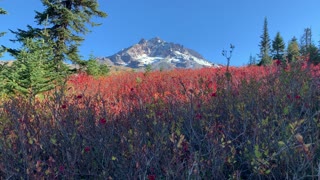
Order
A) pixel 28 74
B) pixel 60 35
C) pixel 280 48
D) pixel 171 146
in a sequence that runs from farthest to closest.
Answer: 1. pixel 280 48
2. pixel 60 35
3. pixel 28 74
4. pixel 171 146

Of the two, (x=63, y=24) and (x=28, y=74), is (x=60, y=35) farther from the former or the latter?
(x=28, y=74)

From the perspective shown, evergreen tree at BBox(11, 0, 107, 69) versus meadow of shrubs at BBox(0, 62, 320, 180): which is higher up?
evergreen tree at BBox(11, 0, 107, 69)

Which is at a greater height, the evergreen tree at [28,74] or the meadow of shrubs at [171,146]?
the evergreen tree at [28,74]

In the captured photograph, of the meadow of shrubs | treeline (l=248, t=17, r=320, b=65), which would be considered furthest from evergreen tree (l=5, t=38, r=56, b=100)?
treeline (l=248, t=17, r=320, b=65)

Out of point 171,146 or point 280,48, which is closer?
point 171,146

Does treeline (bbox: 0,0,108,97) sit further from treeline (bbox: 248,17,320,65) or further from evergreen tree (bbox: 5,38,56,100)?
treeline (bbox: 248,17,320,65)

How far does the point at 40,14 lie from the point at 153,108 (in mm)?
14226

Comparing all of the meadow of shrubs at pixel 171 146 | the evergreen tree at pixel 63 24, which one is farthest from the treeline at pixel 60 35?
the meadow of shrubs at pixel 171 146

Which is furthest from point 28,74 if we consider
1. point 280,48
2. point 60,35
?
point 280,48

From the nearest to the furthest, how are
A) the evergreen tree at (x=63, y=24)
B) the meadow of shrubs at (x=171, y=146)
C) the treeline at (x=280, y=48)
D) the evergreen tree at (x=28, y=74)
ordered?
the meadow of shrubs at (x=171, y=146) < the evergreen tree at (x=28, y=74) < the evergreen tree at (x=63, y=24) < the treeline at (x=280, y=48)

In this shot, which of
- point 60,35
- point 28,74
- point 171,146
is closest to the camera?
point 171,146

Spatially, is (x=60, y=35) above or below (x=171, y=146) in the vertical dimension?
above

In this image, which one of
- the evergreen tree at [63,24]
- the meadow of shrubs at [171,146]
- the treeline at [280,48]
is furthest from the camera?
the treeline at [280,48]

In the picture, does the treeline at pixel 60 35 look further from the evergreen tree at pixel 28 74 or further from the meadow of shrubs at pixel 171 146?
the meadow of shrubs at pixel 171 146
